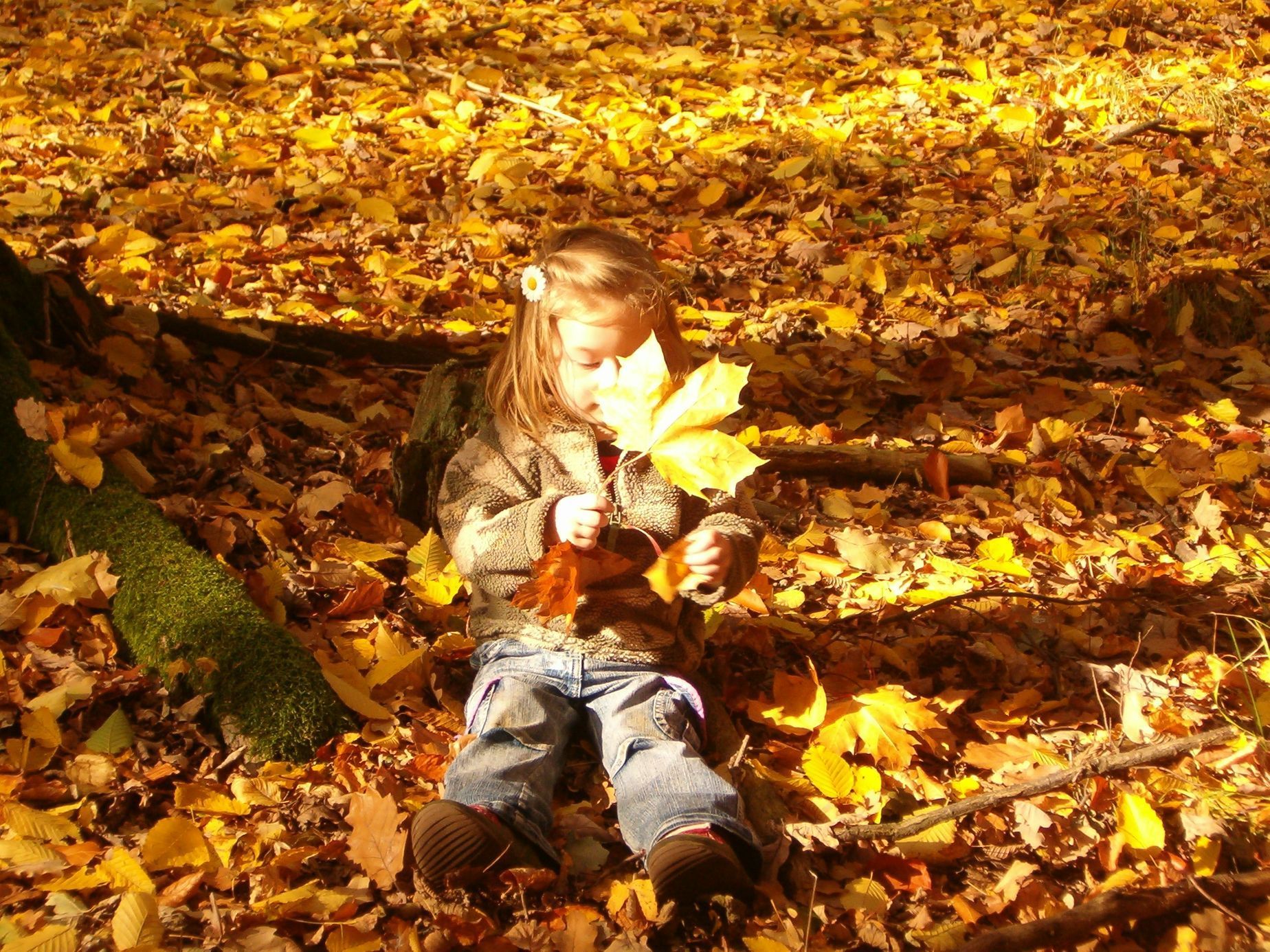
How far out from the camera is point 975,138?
547 cm

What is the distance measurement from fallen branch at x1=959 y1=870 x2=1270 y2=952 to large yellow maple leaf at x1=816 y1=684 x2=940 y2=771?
496 mm

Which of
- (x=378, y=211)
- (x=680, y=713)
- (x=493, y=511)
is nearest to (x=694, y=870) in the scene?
(x=680, y=713)

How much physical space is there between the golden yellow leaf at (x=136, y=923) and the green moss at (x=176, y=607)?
1.48ft

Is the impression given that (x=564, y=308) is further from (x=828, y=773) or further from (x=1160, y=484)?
(x=1160, y=484)

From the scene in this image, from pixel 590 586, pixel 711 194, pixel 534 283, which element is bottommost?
pixel 711 194

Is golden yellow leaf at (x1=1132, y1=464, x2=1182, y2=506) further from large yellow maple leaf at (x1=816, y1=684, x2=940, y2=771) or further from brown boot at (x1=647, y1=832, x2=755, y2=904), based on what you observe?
brown boot at (x1=647, y1=832, x2=755, y2=904)

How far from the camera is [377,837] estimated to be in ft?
6.19

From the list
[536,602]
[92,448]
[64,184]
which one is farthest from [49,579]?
[64,184]

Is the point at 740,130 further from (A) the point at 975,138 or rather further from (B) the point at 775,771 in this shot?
(B) the point at 775,771

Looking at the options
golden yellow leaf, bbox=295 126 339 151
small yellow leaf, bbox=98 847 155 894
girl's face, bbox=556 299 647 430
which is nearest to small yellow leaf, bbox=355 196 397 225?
golden yellow leaf, bbox=295 126 339 151

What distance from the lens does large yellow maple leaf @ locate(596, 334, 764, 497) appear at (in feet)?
5.86

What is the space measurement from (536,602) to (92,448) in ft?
A: 4.68

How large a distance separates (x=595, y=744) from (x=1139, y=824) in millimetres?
1057

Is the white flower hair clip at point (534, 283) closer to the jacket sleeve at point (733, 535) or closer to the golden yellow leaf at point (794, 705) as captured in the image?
the jacket sleeve at point (733, 535)
